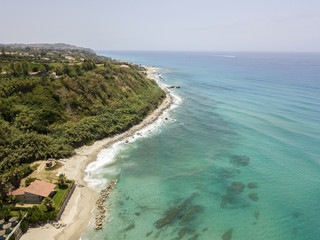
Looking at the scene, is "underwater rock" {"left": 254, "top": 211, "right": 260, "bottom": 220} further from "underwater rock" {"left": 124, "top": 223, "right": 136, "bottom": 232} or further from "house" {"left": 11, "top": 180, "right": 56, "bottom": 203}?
"house" {"left": 11, "top": 180, "right": 56, "bottom": 203}

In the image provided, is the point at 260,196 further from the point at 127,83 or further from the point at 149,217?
the point at 127,83

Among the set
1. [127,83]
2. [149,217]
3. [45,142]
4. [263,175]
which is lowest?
[149,217]

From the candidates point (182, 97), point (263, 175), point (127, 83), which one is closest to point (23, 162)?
point (263, 175)

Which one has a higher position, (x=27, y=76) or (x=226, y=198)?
(x=27, y=76)

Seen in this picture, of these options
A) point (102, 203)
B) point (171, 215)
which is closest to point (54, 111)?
point (102, 203)

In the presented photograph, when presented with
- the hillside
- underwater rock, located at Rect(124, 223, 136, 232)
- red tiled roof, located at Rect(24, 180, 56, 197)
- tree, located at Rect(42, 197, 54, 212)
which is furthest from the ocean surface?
the hillside

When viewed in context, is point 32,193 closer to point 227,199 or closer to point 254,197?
point 227,199

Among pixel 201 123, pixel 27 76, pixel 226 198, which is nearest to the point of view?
pixel 226 198
